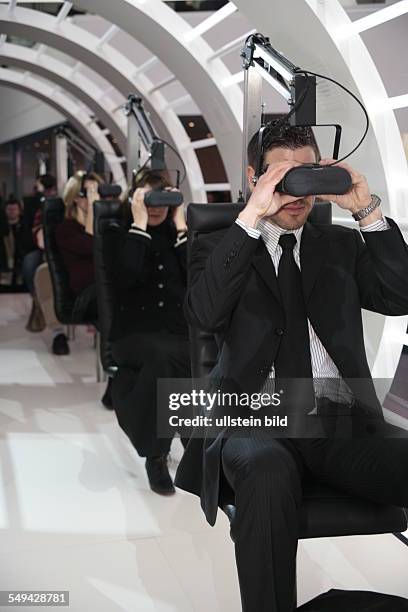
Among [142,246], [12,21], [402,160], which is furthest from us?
[12,21]

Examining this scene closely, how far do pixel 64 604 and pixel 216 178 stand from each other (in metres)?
7.27

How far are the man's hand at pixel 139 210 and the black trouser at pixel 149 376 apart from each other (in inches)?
20.4

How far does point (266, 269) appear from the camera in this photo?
2.52 m

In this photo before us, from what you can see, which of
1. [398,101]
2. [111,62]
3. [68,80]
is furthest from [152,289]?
[68,80]

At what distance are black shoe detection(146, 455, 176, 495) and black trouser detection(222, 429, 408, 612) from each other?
61.6 inches

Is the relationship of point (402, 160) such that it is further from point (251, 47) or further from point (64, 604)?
point (64, 604)

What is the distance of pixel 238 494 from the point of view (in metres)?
2.22

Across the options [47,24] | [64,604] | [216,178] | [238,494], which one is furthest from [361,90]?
[216,178]

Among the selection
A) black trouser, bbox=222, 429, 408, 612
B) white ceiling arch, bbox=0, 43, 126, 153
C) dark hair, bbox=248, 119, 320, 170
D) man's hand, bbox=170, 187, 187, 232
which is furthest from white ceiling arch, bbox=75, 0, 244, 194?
black trouser, bbox=222, 429, 408, 612

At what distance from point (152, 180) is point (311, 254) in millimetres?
2096

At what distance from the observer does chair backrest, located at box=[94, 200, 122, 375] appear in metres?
4.39

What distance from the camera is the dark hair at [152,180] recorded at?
452 centimetres

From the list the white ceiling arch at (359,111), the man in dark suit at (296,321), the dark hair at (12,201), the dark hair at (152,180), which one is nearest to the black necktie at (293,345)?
the man in dark suit at (296,321)

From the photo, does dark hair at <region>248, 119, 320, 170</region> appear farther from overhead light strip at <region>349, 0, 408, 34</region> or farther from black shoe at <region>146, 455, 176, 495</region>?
black shoe at <region>146, 455, 176, 495</region>
